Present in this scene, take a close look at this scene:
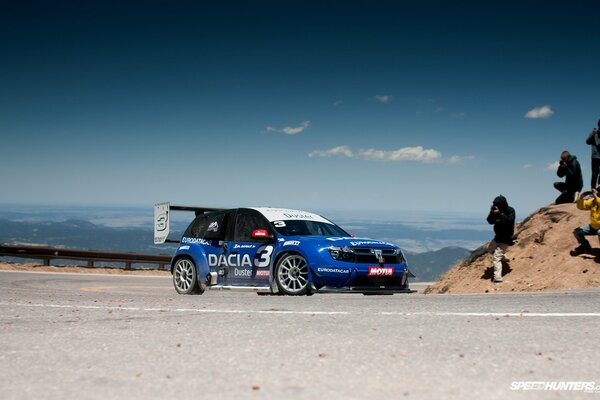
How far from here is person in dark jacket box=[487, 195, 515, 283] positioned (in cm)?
1430

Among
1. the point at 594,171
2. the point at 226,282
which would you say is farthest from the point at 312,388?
the point at 594,171

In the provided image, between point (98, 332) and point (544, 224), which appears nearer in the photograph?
point (98, 332)

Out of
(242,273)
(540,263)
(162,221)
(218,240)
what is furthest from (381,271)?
(162,221)

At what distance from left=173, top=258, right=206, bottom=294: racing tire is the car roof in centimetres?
186

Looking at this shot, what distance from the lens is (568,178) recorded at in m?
16.4

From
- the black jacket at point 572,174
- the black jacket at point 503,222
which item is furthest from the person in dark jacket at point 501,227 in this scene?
the black jacket at point 572,174

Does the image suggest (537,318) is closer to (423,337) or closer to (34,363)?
(423,337)

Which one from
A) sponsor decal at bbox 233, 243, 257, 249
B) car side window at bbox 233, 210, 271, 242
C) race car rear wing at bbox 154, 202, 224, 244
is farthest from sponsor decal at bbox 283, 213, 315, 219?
race car rear wing at bbox 154, 202, 224, 244

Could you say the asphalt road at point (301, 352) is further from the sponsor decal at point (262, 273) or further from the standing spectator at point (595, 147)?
the standing spectator at point (595, 147)

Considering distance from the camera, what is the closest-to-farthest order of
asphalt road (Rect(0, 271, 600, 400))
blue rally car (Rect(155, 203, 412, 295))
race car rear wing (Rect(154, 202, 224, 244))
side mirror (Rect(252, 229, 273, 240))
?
1. asphalt road (Rect(0, 271, 600, 400))
2. blue rally car (Rect(155, 203, 412, 295))
3. side mirror (Rect(252, 229, 273, 240))
4. race car rear wing (Rect(154, 202, 224, 244))

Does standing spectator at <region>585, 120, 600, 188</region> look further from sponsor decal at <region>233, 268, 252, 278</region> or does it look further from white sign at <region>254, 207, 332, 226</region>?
sponsor decal at <region>233, 268, 252, 278</region>

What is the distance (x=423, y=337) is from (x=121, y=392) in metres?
3.10

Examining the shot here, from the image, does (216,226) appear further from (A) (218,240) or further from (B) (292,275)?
(B) (292,275)

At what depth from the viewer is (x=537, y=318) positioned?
7.54 metres
